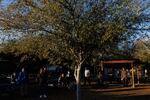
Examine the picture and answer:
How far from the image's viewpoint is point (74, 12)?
1438 centimetres

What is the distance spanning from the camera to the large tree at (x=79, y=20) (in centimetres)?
→ 1402

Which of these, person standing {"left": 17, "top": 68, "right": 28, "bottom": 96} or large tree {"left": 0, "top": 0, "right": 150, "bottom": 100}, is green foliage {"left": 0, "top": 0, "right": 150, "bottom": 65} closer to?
large tree {"left": 0, "top": 0, "right": 150, "bottom": 100}

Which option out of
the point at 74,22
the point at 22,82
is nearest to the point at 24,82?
the point at 22,82

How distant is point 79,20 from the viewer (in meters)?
14.5

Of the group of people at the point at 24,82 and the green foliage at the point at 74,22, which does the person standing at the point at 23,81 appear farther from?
the green foliage at the point at 74,22

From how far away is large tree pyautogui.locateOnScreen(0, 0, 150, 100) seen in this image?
14016 mm

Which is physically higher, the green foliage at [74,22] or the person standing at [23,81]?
the green foliage at [74,22]

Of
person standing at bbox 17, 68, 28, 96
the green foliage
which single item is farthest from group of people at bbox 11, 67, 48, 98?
the green foliage

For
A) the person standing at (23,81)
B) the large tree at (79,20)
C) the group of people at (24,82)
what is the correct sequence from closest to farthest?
the large tree at (79,20) < the person standing at (23,81) < the group of people at (24,82)

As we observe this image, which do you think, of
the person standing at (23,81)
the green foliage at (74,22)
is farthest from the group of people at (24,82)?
the green foliage at (74,22)

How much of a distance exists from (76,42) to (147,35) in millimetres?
2367

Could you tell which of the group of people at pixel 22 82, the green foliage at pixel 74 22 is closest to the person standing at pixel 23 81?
the group of people at pixel 22 82

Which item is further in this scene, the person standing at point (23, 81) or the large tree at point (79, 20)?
the person standing at point (23, 81)

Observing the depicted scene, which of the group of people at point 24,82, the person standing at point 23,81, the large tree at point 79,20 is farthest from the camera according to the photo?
the group of people at point 24,82
